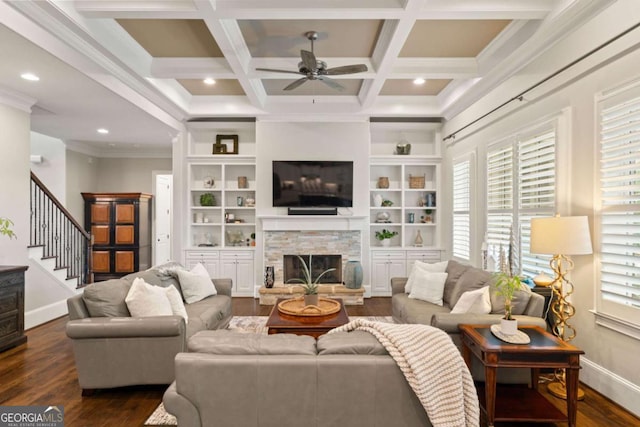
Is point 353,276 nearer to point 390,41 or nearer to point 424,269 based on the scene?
point 424,269

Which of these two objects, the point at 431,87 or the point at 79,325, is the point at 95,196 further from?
the point at 431,87

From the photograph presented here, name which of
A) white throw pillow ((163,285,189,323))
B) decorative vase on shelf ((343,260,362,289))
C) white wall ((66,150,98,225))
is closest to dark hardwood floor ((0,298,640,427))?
white throw pillow ((163,285,189,323))

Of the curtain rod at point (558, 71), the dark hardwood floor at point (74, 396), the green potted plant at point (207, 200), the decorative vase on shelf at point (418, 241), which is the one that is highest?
the curtain rod at point (558, 71)

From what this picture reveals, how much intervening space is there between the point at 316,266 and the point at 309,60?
379cm

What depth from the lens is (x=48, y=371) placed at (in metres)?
3.31

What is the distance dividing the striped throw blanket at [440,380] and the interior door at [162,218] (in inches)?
299

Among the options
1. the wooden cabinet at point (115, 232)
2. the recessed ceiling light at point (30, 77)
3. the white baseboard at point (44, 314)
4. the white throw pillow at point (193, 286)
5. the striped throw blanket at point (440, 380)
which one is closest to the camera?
the striped throw blanket at point (440, 380)

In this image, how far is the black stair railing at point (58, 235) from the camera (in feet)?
17.5

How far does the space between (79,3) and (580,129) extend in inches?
176

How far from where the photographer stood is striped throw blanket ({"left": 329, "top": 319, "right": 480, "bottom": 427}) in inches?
69.1

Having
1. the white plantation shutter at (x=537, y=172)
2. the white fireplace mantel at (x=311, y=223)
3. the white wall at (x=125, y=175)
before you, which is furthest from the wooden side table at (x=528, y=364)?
the white wall at (x=125, y=175)

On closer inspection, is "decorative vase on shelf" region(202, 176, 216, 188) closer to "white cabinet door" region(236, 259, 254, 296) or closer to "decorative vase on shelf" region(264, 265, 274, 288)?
"white cabinet door" region(236, 259, 254, 296)

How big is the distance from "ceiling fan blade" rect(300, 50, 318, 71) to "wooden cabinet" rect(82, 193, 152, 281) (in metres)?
5.22

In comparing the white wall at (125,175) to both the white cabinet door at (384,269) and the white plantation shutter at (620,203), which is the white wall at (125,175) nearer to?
the white cabinet door at (384,269)
